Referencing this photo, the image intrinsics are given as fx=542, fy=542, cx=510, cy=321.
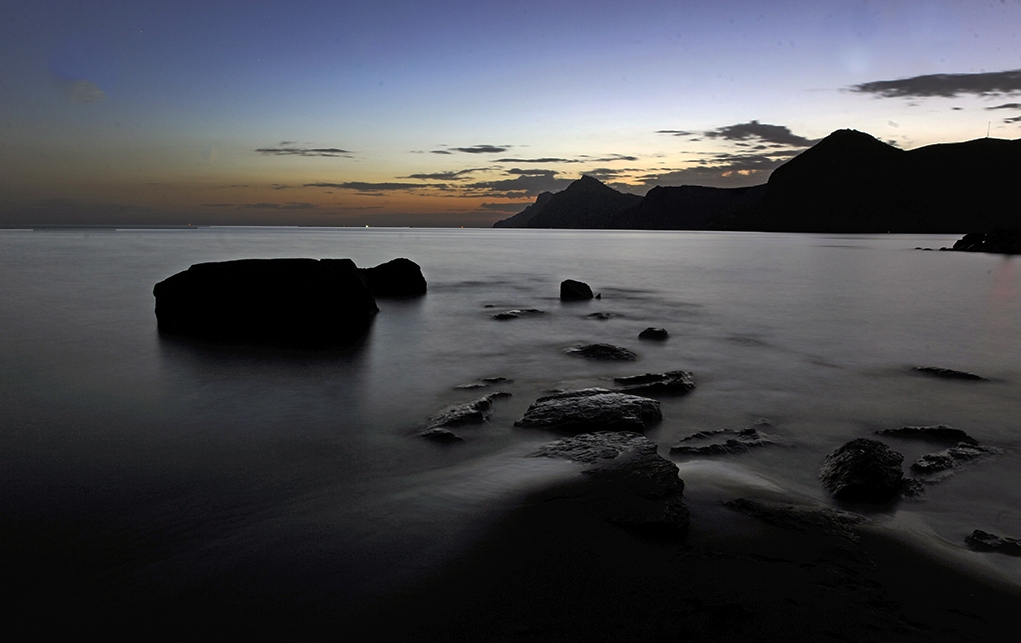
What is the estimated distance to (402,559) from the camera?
358 cm

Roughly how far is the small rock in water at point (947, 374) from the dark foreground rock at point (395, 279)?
1493cm

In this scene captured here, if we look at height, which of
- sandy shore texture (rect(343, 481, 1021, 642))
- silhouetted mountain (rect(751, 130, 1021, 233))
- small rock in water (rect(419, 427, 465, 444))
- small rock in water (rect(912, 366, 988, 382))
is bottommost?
small rock in water (rect(912, 366, 988, 382))

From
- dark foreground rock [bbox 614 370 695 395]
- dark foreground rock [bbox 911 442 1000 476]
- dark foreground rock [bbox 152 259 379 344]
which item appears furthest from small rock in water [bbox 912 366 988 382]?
dark foreground rock [bbox 152 259 379 344]

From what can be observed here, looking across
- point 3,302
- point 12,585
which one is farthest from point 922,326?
point 3,302

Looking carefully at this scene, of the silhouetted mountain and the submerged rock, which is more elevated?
the silhouetted mountain

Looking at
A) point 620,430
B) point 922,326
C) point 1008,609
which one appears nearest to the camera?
point 1008,609

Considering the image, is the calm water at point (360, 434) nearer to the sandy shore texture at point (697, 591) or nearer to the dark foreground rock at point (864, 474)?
the dark foreground rock at point (864, 474)

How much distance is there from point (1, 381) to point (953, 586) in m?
11.6

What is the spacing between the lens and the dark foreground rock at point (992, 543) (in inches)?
153

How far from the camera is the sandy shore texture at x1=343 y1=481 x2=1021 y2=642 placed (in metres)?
2.93

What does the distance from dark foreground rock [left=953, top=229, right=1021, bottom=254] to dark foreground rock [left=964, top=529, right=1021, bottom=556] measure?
68.3m

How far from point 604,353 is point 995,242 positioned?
223ft

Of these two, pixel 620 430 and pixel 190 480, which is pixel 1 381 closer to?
pixel 190 480

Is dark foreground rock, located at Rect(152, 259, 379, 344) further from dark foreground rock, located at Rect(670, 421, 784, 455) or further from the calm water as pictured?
dark foreground rock, located at Rect(670, 421, 784, 455)
